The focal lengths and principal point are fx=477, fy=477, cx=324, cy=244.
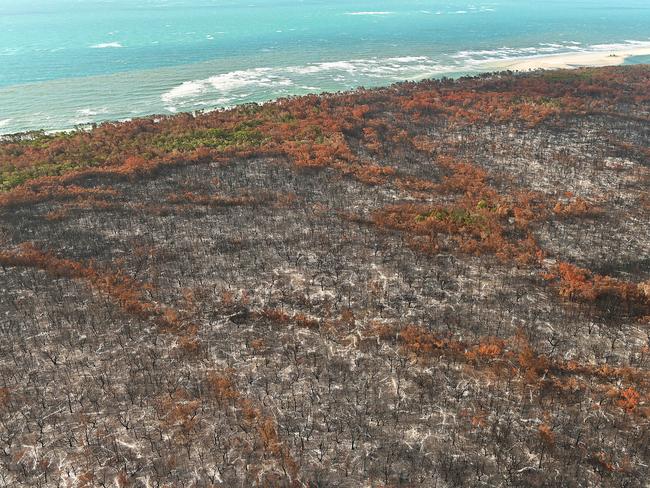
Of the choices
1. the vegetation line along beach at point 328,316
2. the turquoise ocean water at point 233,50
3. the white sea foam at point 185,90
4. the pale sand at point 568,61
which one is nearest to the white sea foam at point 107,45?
the turquoise ocean water at point 233,50

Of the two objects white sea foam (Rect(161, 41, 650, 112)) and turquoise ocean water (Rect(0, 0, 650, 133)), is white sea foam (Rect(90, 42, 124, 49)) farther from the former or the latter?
white sea foam (Rect(161, 41, 650, 112))

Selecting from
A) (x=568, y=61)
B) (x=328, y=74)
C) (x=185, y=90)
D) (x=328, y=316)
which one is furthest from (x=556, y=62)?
(x=328, y=316)

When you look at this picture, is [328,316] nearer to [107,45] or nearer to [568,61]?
[568,61]

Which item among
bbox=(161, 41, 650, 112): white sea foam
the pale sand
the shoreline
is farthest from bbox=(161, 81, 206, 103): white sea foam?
the pale sand

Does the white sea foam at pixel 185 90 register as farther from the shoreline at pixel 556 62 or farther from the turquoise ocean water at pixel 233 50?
the shoreline at pixel 556 62

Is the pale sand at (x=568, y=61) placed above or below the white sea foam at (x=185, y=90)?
above
